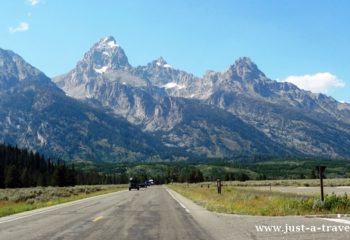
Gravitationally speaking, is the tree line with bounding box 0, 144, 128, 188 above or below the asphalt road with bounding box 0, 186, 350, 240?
above

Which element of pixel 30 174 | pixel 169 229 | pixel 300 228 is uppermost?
pixel 30 174

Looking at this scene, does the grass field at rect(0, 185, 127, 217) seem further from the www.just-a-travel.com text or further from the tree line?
the tree line

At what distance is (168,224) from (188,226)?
4.24 ft

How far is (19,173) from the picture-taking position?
13800 centimetres

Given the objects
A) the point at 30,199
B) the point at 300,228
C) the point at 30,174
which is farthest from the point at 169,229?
the point at 30,174

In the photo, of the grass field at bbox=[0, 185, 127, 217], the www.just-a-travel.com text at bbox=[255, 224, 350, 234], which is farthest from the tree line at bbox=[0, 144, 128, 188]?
the www.just-a-travel.com text at bbox=[255, 224, 350, 234]

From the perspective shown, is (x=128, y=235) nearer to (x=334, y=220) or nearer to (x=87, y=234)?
(x=87, y=234)

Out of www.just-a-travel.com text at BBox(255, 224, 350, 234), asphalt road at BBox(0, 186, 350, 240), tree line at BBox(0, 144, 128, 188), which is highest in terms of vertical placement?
tree line at BBox(0, 144, 128, 188)

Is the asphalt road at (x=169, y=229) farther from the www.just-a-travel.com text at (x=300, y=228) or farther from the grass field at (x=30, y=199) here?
the grass field at (x=30, y=199)

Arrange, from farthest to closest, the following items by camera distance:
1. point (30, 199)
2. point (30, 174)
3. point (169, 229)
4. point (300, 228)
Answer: point (30, 174)
point (30, 199)
point (169, 229)
point (300, 228)

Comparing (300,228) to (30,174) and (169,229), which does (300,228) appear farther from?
(30,174)

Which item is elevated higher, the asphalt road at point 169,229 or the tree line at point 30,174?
the tree line at point 30,174

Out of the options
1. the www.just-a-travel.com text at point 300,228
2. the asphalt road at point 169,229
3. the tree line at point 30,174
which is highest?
the tree line at point 30,174

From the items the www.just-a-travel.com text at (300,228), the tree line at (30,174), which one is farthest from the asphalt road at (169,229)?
the tree line at (30,174)
